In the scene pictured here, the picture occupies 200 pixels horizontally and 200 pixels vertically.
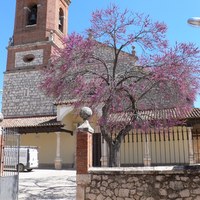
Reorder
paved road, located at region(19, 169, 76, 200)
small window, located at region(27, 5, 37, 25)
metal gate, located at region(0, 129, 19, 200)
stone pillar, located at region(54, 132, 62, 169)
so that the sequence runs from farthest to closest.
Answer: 1. small window, located at region(27, 5, 37, 25)
2. stone pillar, located at region(54, 132, 62, 169)
3. paved road, located at region(19, 169, 76, 200)
4. metal gate, located at region(0, 129, 19, 200)

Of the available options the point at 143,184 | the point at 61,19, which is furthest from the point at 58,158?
the point at 61,19

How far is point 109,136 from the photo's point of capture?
35.3 feet

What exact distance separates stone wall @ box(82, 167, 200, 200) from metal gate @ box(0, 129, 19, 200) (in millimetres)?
2843

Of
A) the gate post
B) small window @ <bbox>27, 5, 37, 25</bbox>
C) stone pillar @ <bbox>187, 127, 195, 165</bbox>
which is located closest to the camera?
the gate post

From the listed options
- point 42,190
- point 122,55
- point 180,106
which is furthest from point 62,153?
point 180,106

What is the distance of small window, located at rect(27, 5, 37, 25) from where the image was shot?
1117 inches

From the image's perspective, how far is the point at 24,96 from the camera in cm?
2692

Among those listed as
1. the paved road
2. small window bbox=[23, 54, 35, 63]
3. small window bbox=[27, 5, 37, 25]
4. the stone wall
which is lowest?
the paved road

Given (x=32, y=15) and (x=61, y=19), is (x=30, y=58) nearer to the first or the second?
(x=32, y=15)

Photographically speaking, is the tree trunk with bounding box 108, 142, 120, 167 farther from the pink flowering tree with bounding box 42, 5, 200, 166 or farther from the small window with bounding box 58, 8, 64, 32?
the small window with bounding box 58, 8, 64, 32

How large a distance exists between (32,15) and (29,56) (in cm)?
439

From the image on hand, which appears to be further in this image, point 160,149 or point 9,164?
point 160,149

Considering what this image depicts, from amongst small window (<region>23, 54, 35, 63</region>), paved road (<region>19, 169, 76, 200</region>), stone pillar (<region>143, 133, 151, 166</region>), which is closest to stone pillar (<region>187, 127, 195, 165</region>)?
stone pillar (<region>143, 133, 151, 166</region>)

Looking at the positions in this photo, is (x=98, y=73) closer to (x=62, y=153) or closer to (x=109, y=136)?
(x=109, y=136)
